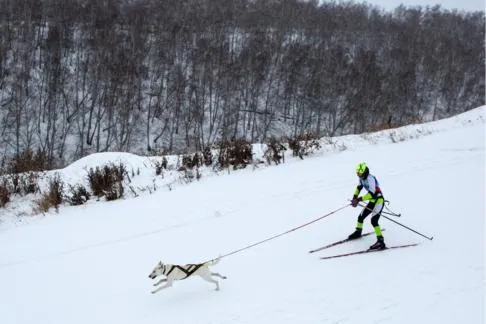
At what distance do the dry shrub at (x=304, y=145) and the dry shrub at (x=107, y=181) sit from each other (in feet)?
19.1

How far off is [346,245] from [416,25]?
96.5 m

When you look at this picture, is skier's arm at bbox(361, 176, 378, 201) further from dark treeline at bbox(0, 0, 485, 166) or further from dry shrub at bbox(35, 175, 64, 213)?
dark treeline at bbox(0, 0, 485, 166)

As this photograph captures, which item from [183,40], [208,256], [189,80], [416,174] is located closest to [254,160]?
[416,174]

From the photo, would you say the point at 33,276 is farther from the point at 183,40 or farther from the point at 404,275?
the point at 183,40

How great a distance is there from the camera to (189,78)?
52.2 m

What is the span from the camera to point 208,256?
27.7 feet

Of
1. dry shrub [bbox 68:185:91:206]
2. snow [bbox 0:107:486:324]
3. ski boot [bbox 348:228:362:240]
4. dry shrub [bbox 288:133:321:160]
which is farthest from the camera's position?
dry shrub [bbox 288:133:321:160]

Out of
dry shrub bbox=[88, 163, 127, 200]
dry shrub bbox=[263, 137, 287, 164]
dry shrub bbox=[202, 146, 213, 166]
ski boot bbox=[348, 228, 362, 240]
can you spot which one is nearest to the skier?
ski boot bbox=[348, 228, 362, 240]

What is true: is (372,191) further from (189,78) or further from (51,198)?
(189,78)

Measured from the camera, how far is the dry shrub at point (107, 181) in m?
12.9

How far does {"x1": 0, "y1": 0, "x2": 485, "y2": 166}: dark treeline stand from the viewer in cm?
4478

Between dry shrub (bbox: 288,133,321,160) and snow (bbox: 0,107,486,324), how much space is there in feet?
1.35

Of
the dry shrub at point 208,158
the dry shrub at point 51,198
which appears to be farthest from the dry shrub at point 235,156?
the dry shrub at point 51,198

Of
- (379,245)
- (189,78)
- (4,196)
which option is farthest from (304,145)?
(189,78)
